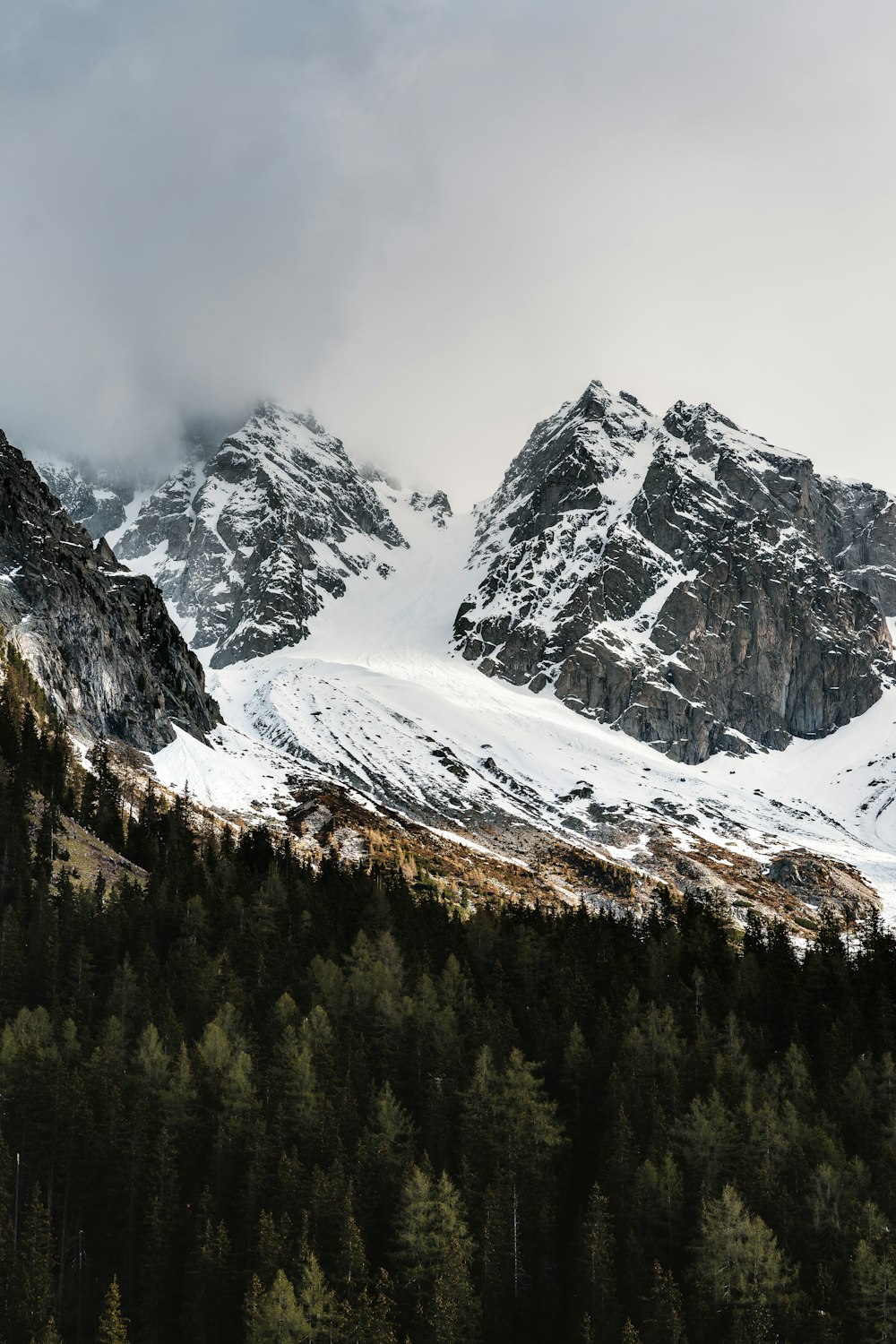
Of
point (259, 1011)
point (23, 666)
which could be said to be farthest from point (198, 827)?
point (259, 1011)

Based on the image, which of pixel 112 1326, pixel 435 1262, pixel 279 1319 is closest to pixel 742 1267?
pixel 435 1262

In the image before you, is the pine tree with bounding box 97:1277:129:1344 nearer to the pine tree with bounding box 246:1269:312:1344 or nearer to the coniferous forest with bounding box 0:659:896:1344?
the coniferous forest with bounding box 0:659:896:1344

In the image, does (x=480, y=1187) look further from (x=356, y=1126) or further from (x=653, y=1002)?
(x=653, y=1002)

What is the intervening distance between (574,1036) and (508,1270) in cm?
2087

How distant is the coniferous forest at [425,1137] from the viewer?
55.9 m

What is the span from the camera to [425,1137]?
69.8 meters

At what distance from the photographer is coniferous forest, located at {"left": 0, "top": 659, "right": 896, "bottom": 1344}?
183 ft

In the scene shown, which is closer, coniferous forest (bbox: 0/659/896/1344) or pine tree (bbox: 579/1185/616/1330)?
coniferous forest (bbox: 0/659/896/1344)

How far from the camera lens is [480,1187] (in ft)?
211

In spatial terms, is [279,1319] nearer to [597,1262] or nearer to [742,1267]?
[597,1262]

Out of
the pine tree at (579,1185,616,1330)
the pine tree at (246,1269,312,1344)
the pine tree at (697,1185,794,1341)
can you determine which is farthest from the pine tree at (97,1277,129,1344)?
the pine tree at (697,1185,794,1341)

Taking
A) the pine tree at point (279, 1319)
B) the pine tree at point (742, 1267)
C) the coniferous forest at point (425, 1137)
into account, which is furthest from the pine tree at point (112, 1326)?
the pine tree at point (742, 1267)

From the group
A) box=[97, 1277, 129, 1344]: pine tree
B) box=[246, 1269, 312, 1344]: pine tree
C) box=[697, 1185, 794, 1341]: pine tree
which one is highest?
box=[697, 1185, 794, 1341]: pine tree

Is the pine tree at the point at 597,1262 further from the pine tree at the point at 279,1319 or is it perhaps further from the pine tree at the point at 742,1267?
the pine tree at the point at 279,1319
